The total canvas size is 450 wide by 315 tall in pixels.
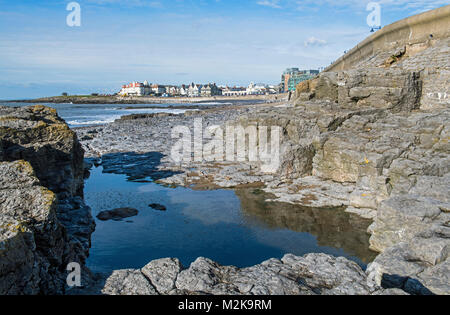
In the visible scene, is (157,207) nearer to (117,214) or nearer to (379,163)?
(117,214)

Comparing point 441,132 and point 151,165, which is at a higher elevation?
point 441,132

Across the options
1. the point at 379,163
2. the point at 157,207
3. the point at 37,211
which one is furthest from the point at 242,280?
the point at 379,163

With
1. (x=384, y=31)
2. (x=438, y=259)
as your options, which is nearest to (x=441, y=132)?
(x=438, y=259)

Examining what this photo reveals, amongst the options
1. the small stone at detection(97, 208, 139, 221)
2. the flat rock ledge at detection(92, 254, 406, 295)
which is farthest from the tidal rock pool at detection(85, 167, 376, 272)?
the flat rock ledge at detection(92, 254, 406, 295)

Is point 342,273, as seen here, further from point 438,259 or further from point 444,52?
point 444,52

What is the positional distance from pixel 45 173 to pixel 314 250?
24.4 ft

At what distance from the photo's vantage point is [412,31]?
1747cm

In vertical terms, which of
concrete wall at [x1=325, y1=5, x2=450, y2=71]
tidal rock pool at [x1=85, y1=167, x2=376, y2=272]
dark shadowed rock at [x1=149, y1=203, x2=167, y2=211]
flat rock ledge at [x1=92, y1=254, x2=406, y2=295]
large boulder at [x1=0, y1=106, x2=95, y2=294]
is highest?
concrete wall at [x1=325, y1=5, x2=450, y2=71]

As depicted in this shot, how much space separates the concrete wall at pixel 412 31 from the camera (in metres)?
15.6

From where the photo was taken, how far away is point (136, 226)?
9.80m

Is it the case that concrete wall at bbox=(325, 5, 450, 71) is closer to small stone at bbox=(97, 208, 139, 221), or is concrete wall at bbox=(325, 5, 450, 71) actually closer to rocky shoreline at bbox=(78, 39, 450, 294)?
rocky shoreline at bbox=(78, 39, 450, 294)

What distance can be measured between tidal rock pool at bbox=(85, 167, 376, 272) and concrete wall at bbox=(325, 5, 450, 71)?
1133cm

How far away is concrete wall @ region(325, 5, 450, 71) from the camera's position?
15.6m

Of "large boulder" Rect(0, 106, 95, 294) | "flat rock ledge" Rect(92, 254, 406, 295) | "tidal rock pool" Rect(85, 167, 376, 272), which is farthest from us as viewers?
"tidal rock pool" Rect(85, 167, 376, 272)
